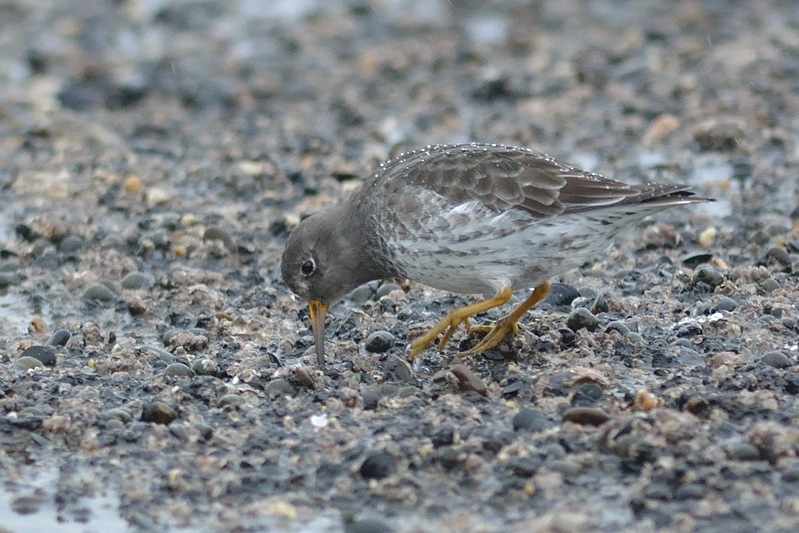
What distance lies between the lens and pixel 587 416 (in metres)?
6.54

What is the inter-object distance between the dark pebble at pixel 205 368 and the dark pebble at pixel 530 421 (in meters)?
2.06

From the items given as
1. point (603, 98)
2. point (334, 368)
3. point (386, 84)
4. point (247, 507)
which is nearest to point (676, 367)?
point (334, 368)

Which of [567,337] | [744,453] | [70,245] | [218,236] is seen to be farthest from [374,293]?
[744,453]

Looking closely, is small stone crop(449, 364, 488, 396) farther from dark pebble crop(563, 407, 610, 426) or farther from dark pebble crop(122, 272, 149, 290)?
dark pebble crop(122, 272, 149, 290)

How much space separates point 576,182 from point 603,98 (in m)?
6.61

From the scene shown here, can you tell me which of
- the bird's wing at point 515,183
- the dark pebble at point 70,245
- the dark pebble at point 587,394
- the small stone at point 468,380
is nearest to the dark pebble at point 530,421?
the dark pebble at point 587,394

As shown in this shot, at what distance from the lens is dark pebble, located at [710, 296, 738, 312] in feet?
26.8

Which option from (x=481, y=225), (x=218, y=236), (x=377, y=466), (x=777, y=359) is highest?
(x=481, y=225)

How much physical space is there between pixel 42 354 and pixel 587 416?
3636 millimetres

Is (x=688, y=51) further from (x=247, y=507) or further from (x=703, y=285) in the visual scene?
(x=247, y=507)

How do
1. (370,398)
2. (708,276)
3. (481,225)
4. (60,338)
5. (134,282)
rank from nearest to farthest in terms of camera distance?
1. (370,398)
2. (481,225)
3. (60,338)
4. (708,276)
5. (134,282)

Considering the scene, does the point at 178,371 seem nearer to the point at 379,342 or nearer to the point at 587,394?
the point at 379,342

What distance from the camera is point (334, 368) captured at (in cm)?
767

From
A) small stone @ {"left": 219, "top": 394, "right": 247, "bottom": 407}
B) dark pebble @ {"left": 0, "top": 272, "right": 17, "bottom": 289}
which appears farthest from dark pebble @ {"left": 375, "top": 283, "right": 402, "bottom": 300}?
dark pebble @ {"left": 0, "top": 272, "right": 17, "bottom": 289}
